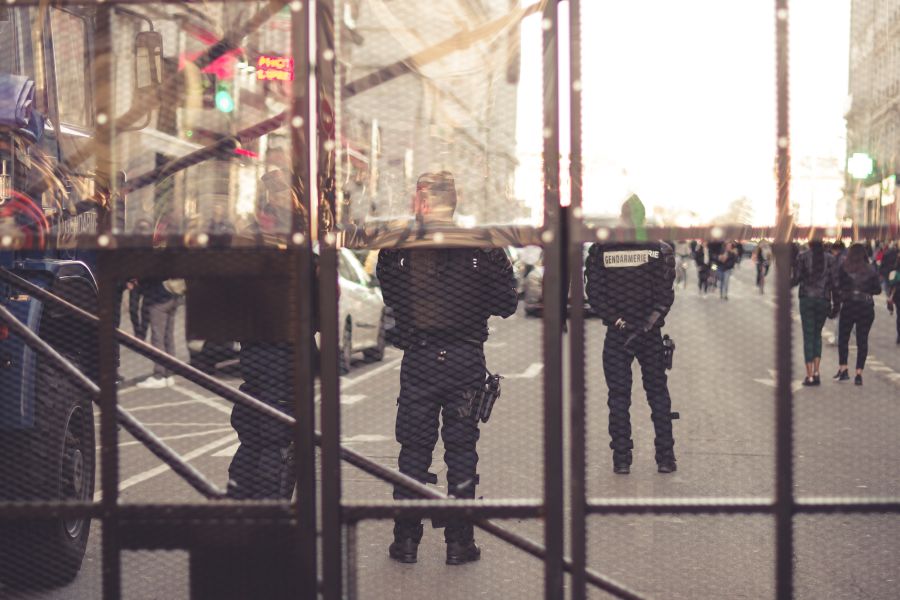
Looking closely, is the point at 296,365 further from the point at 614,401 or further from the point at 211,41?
the point at 614,401

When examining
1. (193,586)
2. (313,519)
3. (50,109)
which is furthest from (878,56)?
(50,109)

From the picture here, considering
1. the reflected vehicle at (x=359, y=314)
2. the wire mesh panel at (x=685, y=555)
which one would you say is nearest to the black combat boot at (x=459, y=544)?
the wire mesh panel at (x=685, y=555)

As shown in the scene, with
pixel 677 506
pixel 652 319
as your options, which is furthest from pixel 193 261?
pixel 652 319

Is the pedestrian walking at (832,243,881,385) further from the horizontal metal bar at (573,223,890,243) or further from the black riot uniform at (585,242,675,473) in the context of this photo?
the horizontal metal bar at (573,223,890,243)

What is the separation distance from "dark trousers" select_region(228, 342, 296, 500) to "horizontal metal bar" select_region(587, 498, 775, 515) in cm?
200

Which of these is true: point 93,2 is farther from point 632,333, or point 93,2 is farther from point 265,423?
point 632,333

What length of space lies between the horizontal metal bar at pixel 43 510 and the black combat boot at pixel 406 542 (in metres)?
2.22

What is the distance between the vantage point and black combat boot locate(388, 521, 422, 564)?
5.44 m

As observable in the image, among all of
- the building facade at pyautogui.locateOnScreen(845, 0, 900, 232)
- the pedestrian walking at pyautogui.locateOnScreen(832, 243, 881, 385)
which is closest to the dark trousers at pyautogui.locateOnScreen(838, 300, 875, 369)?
the pedestrian walking at pyautogui.locateOnScreen(832, 243, 881, 385)

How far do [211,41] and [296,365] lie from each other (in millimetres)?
1010

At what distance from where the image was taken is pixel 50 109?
475 cm

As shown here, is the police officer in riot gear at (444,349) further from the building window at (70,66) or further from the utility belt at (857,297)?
the utility belt at (857,297)

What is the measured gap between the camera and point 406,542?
5.47m

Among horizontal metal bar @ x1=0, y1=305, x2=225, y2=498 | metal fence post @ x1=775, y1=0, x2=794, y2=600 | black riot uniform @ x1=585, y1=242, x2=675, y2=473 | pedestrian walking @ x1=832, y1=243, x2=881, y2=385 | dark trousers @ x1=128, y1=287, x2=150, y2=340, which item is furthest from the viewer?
dark trousers @ x1=128, y1=287, x2=150, y2=340
